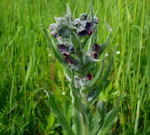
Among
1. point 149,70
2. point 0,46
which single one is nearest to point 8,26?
point 0,46

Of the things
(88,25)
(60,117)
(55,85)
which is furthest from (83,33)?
(55,85)

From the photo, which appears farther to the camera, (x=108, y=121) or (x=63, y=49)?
(x=108, y=121)

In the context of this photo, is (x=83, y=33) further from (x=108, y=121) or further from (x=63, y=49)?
(x=108, y=121)

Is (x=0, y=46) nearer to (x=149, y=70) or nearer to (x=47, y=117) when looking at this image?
(x=47, y=117)

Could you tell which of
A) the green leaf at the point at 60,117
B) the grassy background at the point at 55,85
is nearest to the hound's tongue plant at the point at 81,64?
the green leaf at the point at 60,117

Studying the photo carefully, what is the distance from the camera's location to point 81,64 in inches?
46.7

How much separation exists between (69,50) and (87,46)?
10 centimetres

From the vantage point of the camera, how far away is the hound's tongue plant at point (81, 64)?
3.67ft

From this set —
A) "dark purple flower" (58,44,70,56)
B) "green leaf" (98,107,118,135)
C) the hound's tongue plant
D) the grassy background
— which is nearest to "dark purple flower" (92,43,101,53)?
the hound's tongue plant

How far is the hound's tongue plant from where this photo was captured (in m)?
1.12

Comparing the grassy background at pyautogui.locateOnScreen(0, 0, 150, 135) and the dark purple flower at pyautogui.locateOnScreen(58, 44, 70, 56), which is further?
the grassy background at pyautogui.locateOnScreen(0, 0, 150, 135)

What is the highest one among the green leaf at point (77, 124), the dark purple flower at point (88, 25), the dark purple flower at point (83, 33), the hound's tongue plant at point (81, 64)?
the dark purple flower at point (88, 25)

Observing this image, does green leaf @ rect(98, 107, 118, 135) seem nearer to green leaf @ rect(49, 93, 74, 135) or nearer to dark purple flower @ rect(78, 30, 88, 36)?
green leaf @ rect(49, 93, 74, 135)

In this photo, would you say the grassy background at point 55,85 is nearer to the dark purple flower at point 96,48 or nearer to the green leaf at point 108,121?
→ the green leaf at point 108,121
